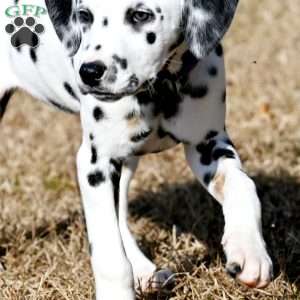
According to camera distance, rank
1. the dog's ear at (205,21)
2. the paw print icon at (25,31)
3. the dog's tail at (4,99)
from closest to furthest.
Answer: the dog's ear at (205,21) → the paw print icon at (25,31) → the dog's tail at (4,99)

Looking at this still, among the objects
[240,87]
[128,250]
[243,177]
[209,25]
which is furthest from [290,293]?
[240,87]

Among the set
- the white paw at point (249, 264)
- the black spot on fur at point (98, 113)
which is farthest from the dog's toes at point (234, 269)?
the black spot on fur at point (98, 113)

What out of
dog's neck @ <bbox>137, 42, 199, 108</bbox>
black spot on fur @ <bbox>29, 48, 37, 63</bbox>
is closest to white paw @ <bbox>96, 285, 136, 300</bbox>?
dog's neck @ <bbox>137, 42, 199, 108</bbox>

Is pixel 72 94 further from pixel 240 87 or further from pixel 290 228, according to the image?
pixel 240 87

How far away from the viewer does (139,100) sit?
403 cm

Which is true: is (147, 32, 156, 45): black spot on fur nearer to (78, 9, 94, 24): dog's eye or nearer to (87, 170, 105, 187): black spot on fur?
(78, 9, 94, 24): dog's eye

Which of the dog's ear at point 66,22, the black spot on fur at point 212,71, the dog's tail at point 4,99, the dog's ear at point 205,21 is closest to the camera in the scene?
the dog's ear at point 205,21

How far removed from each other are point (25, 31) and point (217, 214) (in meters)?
1.37

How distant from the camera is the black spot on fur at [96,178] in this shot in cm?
406

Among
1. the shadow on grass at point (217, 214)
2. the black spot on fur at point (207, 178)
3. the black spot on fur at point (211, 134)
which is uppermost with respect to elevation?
the black spot on fur at point (211, 134)

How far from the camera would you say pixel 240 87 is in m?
7.28

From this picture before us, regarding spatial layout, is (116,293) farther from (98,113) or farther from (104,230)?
(98,113)

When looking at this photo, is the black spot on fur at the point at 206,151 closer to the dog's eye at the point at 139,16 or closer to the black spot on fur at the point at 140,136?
the black spot on fur at the point at 140,136

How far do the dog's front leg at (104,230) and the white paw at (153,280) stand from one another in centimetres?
40
